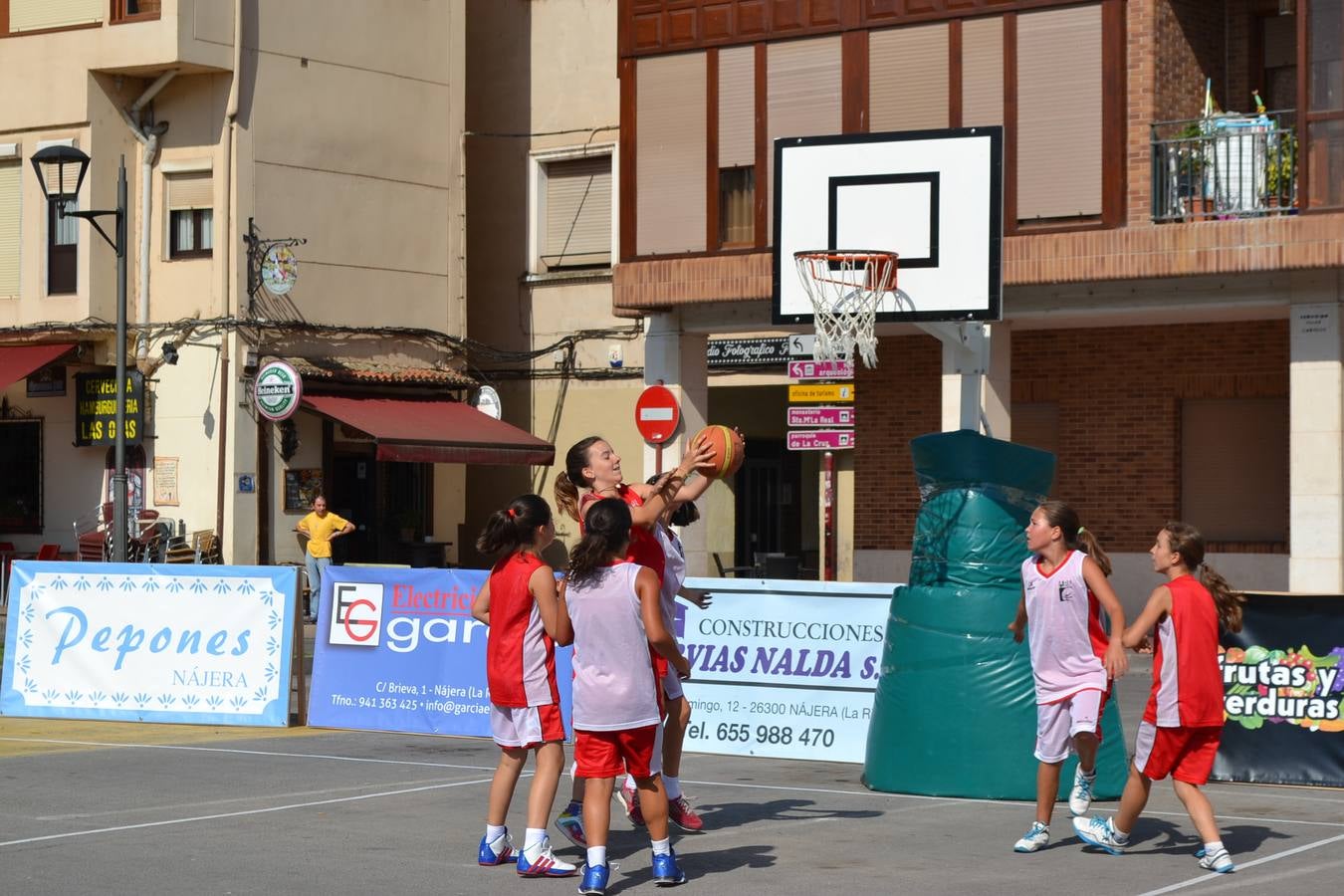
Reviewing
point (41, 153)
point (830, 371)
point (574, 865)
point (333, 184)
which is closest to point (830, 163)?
point (830, 371)

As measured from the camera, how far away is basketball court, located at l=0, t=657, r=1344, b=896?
350 inches

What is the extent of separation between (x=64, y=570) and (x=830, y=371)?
10951 mm

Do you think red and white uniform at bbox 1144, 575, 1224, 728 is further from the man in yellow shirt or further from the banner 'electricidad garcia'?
the banner 'electricidad garcia'

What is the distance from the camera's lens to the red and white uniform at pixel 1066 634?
982cm

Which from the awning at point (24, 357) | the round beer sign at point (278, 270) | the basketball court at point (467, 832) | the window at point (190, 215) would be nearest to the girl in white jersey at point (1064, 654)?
the basketball court at point (467, 832)

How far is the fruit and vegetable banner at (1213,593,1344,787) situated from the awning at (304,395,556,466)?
18.3 meters

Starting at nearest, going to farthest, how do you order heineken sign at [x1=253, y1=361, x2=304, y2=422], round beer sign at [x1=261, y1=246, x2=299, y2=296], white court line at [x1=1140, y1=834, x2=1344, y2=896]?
white court line at [x1=1140, y1=834, x2=1344, y2=896] → heineken sign at [x1=253, y1=361, x2=304, y2=422] → round beer sign at [x1=261, y1=246, x2=299, y2=296]

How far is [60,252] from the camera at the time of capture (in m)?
Answer: 30.8

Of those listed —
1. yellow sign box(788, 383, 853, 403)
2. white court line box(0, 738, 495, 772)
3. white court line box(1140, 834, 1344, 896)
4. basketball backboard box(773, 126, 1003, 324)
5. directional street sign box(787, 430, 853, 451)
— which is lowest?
white court line box(0, 738, 495, 772)

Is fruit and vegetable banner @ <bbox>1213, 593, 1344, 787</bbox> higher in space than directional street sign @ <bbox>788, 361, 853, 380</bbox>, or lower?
lower

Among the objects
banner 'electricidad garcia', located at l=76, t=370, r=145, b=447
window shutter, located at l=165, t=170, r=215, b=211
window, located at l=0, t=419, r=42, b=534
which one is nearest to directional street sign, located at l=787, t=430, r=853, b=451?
window shutter, located at l=165, t=170, r=215, b=211

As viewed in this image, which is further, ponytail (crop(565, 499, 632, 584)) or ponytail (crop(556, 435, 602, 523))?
ponytail (crop(556, 435, 602, 523))

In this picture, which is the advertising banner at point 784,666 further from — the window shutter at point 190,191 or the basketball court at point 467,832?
the window shutter at point 190,191

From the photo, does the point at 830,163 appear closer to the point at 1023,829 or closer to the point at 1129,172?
the point at 1129,172
